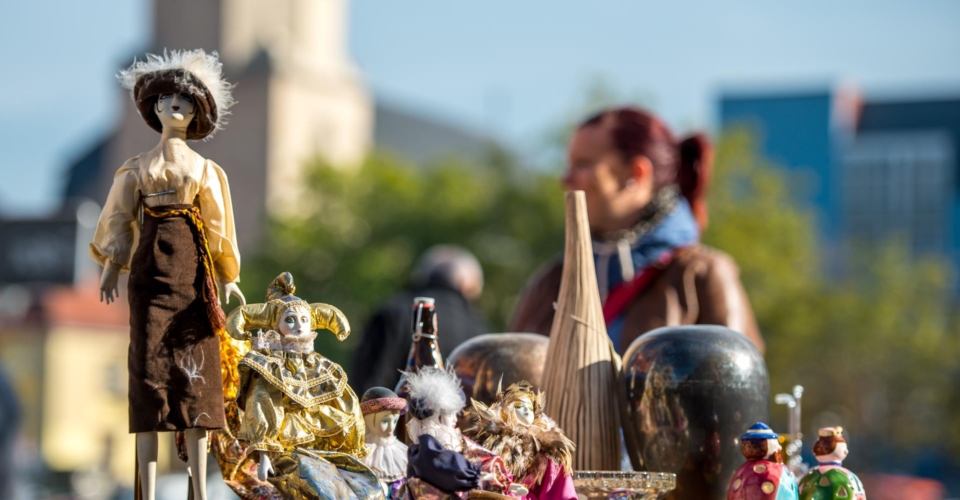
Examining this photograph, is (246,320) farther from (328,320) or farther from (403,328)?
(403,328)

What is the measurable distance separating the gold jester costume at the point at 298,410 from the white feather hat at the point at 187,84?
1.27ft

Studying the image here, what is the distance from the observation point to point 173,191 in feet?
10.3

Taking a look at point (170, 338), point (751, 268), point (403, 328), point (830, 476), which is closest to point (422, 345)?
point (170, 338)

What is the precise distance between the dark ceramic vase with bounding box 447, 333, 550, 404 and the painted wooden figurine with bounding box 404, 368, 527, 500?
349 millimetres

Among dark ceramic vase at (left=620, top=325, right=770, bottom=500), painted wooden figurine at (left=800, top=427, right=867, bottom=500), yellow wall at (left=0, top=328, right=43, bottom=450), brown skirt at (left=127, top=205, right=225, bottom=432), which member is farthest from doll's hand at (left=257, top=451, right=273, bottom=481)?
yellow wall at (left=0, top=328, right=43, bottom=450)

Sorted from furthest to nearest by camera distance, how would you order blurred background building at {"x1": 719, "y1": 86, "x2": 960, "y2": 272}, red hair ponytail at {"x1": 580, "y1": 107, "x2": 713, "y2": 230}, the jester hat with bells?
1. blurred background building at {"x1": 719, "y1": 86, "x2": 960, "y2": 272}
2. red hair ponytail at {"x1": 580, "y1": 107, "x2": 713, "y2": 230}
3. the jester hat with bells

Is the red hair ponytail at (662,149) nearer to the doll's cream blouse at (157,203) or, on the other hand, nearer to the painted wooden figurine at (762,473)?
the painted wooden figurine at (762,473)

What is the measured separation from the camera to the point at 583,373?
3570 mm

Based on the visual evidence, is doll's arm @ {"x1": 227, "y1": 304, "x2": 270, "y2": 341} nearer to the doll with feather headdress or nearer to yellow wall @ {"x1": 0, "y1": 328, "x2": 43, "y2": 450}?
the doll with feather headdress

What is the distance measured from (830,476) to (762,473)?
198 millimetres

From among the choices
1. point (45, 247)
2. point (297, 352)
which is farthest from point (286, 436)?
point (45, 247)

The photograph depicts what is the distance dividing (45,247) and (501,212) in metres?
9.31

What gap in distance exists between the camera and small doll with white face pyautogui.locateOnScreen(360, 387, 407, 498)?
126 inches

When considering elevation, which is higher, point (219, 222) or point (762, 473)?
point (219, 222)
